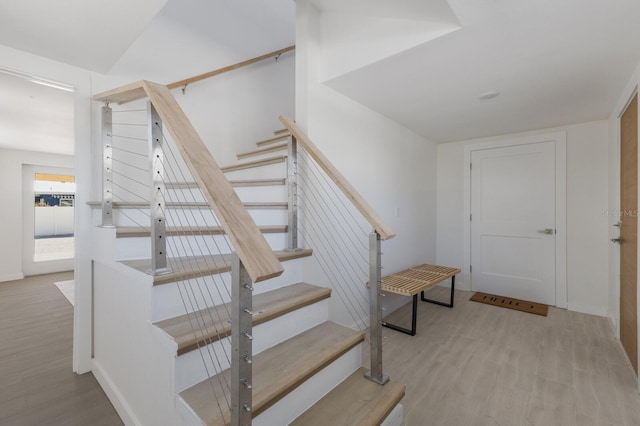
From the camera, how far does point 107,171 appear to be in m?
1.85

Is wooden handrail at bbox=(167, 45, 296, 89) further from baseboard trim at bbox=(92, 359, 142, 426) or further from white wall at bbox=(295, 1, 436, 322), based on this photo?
baseboard trim at bbox=(92, 359, 142, 426)

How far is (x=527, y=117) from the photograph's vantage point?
3.00 m

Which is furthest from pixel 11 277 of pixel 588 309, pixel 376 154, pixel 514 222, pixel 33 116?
pixel 588 309

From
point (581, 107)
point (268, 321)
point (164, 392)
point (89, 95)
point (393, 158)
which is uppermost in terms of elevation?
point (581, 107)

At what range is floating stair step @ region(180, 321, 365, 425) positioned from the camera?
42.1 inches

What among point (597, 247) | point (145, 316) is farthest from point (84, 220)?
point (597, 247)

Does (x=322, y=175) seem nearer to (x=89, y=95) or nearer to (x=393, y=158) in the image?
(x=393, y=158)

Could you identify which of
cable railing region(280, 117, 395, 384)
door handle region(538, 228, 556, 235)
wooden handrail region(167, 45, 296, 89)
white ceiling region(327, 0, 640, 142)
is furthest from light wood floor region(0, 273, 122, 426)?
door handle region(538, 228, 556, 235)

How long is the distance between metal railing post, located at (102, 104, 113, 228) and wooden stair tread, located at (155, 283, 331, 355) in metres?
0.95

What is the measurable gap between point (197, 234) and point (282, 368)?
969 mm

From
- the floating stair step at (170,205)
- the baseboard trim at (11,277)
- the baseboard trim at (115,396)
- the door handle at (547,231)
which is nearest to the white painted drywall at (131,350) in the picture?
the baseboard trim at (115,396)

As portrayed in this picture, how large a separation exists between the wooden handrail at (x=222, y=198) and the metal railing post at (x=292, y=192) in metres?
0.95

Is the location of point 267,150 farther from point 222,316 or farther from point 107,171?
point 222,316

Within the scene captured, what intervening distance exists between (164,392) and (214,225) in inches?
41.7
